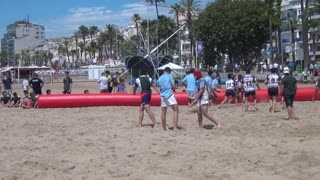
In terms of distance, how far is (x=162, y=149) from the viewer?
9.23m

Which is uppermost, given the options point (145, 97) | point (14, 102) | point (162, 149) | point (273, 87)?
point (273, 87)

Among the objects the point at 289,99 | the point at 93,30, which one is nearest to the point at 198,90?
the point at 289,99

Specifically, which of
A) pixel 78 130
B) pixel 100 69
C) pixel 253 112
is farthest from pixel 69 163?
pixel 100 69

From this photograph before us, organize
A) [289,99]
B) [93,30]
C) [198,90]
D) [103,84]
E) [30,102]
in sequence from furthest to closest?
[93,30] → [103,84] → [30,102] → [289,99] → [198,90]

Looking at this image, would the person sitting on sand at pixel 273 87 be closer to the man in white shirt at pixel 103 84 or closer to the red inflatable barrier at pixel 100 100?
the red inflatable barrier at pixel 100 100

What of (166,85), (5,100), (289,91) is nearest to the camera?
(166,85)

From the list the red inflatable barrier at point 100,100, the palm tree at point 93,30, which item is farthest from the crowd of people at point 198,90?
the palm tree at point 93,30

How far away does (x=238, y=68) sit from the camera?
55.8 m

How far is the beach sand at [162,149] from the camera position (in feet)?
24.2

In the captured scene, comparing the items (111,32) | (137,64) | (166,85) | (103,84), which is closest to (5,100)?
(103,84)

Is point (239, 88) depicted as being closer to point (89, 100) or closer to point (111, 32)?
point (89, 100)

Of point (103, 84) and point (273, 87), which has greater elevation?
point (103, 84)

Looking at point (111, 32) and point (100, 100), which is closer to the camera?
point (100, 100)

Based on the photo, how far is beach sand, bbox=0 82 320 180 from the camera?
739 centimetres
